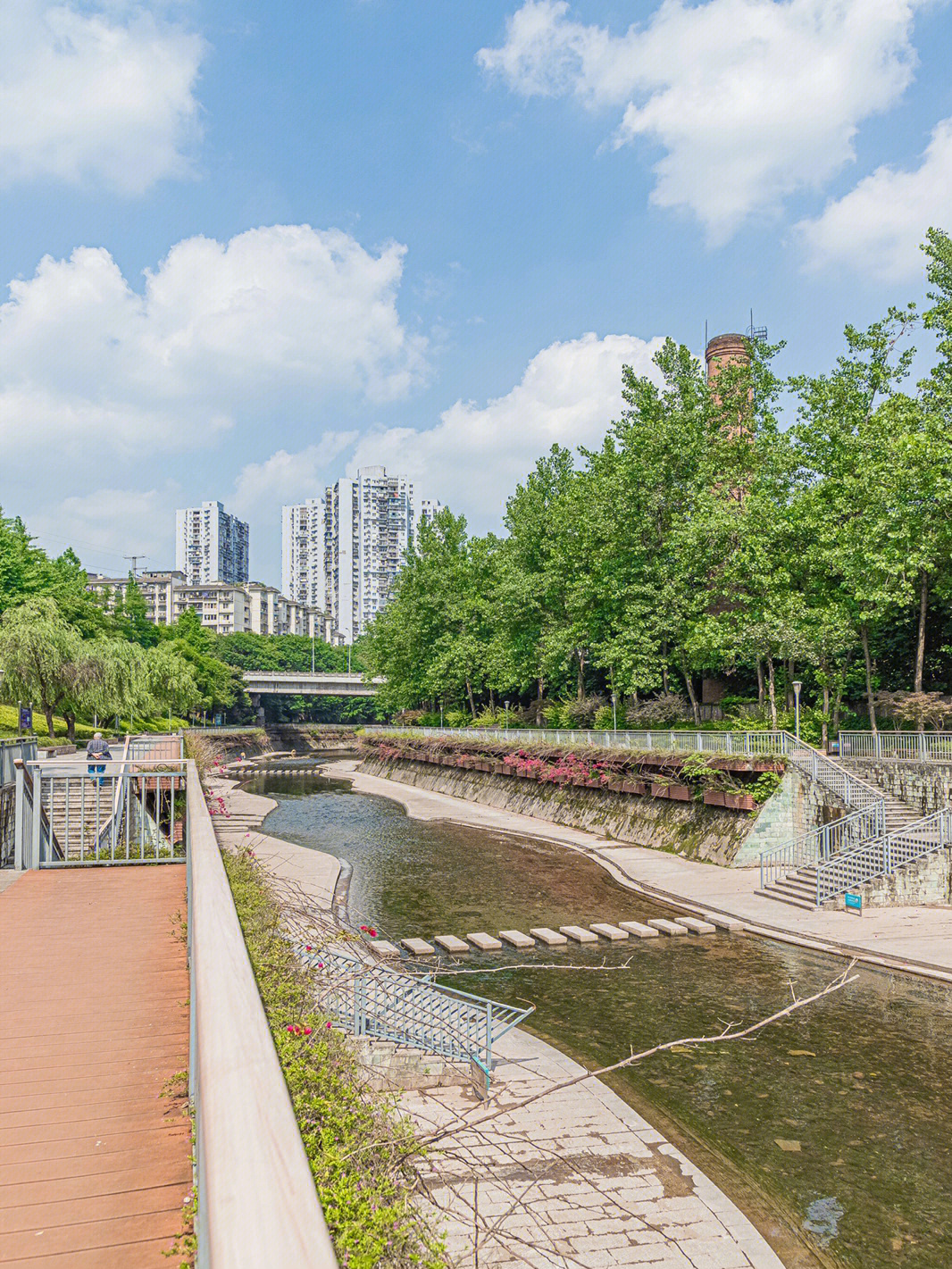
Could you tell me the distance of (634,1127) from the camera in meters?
9.39

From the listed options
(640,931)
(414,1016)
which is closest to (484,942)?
(640,931)

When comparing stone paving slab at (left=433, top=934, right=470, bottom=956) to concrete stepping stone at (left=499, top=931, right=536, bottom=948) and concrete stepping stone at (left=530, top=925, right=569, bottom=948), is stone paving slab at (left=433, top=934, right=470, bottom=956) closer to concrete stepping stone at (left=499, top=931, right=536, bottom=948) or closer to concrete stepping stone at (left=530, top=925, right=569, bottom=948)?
concrete stepping stone at (left=499, top=931, right=536, bottom=948)

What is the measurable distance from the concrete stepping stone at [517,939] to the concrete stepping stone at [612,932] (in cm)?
148

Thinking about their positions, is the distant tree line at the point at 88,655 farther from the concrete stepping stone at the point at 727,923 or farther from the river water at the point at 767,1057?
the concrete stepping stone at the point at 727,923

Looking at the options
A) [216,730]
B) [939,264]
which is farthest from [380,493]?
[939,264]

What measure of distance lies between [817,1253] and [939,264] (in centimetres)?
2942

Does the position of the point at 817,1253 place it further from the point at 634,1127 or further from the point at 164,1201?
the point at 164,1201

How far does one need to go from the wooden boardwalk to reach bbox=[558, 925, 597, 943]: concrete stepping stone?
35.0 ft

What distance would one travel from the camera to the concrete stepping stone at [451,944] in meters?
16.8

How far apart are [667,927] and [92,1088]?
15119 mm

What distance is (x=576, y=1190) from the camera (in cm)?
802

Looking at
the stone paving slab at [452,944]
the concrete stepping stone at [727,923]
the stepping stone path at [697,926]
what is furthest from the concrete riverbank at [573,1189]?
the concrete stepping stone at [727,923]

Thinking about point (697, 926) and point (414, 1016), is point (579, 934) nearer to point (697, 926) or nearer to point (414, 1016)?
point (697, 926)

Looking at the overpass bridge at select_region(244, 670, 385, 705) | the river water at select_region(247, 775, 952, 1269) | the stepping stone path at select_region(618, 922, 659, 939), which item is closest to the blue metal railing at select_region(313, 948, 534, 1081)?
the river water at select_region(247, 775, 952, 1269)
